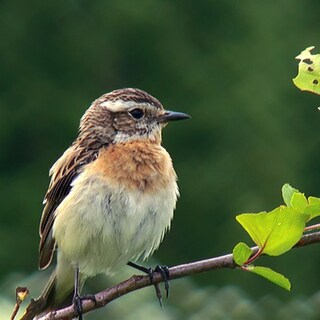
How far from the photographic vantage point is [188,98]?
23.7m

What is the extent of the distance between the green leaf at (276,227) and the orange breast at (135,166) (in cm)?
143

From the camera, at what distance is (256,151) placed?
22.3 m

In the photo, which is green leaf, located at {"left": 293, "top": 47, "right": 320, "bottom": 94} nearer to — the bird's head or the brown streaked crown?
the bird's head

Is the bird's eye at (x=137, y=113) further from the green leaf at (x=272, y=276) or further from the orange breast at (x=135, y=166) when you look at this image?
the green leaf at (x=272, y=276)

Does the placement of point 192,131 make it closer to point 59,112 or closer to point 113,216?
point 59,112

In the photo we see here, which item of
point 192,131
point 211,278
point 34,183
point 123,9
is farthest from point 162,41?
point 211,278

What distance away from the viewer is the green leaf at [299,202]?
4031 millimetres

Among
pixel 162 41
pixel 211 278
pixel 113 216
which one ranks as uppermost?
pixel 113 216

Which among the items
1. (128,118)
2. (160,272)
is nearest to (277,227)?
(160,272)

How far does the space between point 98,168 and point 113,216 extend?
0.25 m

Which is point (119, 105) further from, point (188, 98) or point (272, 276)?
point (188, 98)

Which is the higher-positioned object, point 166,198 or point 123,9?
point 166,198

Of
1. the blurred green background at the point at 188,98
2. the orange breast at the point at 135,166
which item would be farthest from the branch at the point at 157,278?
the blurred green background at the point at 188,98

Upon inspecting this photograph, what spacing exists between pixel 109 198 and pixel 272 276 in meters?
1.40
